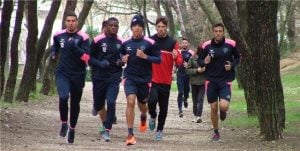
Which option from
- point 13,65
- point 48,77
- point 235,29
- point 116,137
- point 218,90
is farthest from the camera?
point 48,77

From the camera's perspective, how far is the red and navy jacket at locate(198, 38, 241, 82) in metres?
12.2

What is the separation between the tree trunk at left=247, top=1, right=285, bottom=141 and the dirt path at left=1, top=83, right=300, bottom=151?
361 millimetres

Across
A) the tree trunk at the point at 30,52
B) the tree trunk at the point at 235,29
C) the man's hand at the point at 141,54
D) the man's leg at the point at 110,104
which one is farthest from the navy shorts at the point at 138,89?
the tree trunk at the point at 30,52

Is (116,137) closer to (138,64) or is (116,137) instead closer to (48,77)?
(138,64)

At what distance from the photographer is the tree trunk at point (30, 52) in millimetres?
19609

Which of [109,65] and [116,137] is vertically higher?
[109,65]

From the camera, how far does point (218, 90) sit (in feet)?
40.6

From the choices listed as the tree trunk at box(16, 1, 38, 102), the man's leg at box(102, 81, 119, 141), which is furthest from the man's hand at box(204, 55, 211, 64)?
the tree trunk at box(16, 1, 38, 102)

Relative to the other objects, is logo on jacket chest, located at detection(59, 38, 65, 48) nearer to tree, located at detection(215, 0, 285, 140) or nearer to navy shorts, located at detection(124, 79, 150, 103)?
navy shorts, located at detection(124, 79, 150, 103)

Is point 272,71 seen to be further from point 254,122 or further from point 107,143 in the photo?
point 254,122

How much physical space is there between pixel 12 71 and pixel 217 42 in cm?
921

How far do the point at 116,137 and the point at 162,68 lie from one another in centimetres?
158

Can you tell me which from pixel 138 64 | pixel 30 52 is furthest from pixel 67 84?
pixel 30 52

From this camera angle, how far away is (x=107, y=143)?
11.6 m
